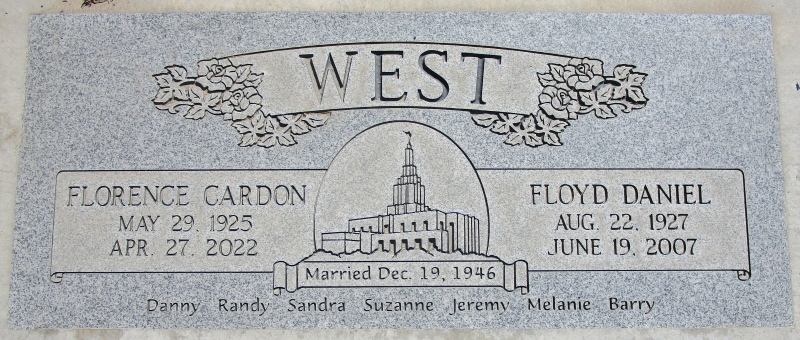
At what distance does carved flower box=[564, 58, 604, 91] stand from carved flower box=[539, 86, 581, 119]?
0.09m

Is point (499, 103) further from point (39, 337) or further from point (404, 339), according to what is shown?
point (39, 337)

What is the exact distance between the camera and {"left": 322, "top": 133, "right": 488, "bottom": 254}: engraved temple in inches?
207

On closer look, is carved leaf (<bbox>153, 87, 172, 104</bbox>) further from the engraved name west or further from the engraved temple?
the engraved temple

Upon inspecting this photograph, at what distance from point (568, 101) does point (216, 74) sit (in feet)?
8.53

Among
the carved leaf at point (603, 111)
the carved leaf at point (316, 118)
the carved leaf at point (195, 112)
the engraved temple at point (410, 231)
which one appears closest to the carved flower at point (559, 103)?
the carved leaf at point (603, 111)

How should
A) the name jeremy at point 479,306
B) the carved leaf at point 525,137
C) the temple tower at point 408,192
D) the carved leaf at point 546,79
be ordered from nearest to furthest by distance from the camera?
the name jeremy at point 479,306 < the temple tower at point 408,192 < the carved leaf at point 525,137 < the carved leaf at point 546,79

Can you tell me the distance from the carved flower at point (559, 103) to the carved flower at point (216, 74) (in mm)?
2279

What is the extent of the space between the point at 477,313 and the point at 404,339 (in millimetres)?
534

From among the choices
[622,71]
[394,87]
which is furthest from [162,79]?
[622,71]

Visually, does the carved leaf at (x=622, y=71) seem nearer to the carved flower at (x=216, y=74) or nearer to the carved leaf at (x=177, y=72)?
the carved flower at (x=216, y=74)

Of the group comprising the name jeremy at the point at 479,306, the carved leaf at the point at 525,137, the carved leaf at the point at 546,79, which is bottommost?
the name jeremy at the point at 479,306

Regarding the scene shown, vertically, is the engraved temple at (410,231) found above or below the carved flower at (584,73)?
below

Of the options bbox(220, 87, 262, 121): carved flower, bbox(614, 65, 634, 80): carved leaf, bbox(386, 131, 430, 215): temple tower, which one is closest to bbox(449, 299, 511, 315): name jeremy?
bbox(386, 131, 430, 215): temple tower

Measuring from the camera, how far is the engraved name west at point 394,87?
5.47 meters
